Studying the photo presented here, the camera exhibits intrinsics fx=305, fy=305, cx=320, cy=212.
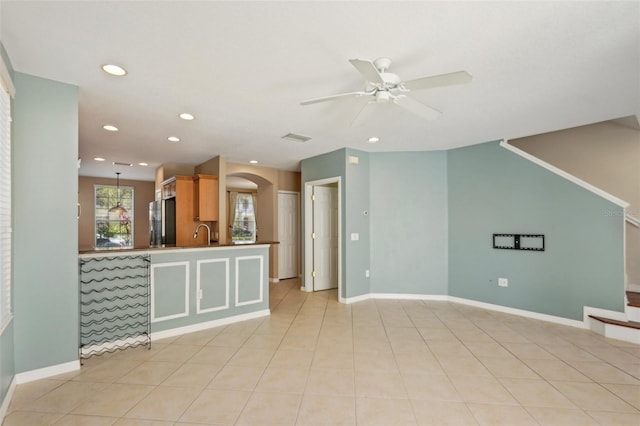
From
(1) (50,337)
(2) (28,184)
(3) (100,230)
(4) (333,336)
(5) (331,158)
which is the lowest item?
(4) (333,336)

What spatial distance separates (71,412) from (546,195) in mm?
5357

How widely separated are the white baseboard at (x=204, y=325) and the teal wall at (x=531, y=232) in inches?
124

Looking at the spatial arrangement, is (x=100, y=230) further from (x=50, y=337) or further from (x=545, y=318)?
(x=545, y=318)

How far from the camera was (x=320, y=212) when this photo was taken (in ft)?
18.8

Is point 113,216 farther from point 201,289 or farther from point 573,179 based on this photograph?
point 573,179

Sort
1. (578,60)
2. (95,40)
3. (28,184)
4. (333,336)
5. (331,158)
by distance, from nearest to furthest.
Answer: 1. (95,40)
2. (578,60)
3. (28,184)
4. (333,336)
5. (331,158)

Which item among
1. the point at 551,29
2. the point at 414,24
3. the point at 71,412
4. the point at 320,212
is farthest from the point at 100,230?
the point at 551,29

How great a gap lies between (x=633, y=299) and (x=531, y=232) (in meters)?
1.33

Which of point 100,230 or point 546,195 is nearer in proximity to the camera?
point 546,195

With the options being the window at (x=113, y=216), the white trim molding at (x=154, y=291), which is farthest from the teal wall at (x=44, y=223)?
the window at (x=113, y=216)

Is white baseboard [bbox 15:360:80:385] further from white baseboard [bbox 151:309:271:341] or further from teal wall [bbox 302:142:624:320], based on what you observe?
teal wall [bbox 302:142:624:320]

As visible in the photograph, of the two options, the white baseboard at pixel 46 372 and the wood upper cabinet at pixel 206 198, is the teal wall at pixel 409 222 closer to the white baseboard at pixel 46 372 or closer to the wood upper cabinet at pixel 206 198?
the wood upper cabinet at pixel 206 198

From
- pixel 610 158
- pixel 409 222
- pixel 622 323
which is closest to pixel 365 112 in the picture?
pixel 409 222

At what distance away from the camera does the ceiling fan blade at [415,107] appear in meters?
2.33
